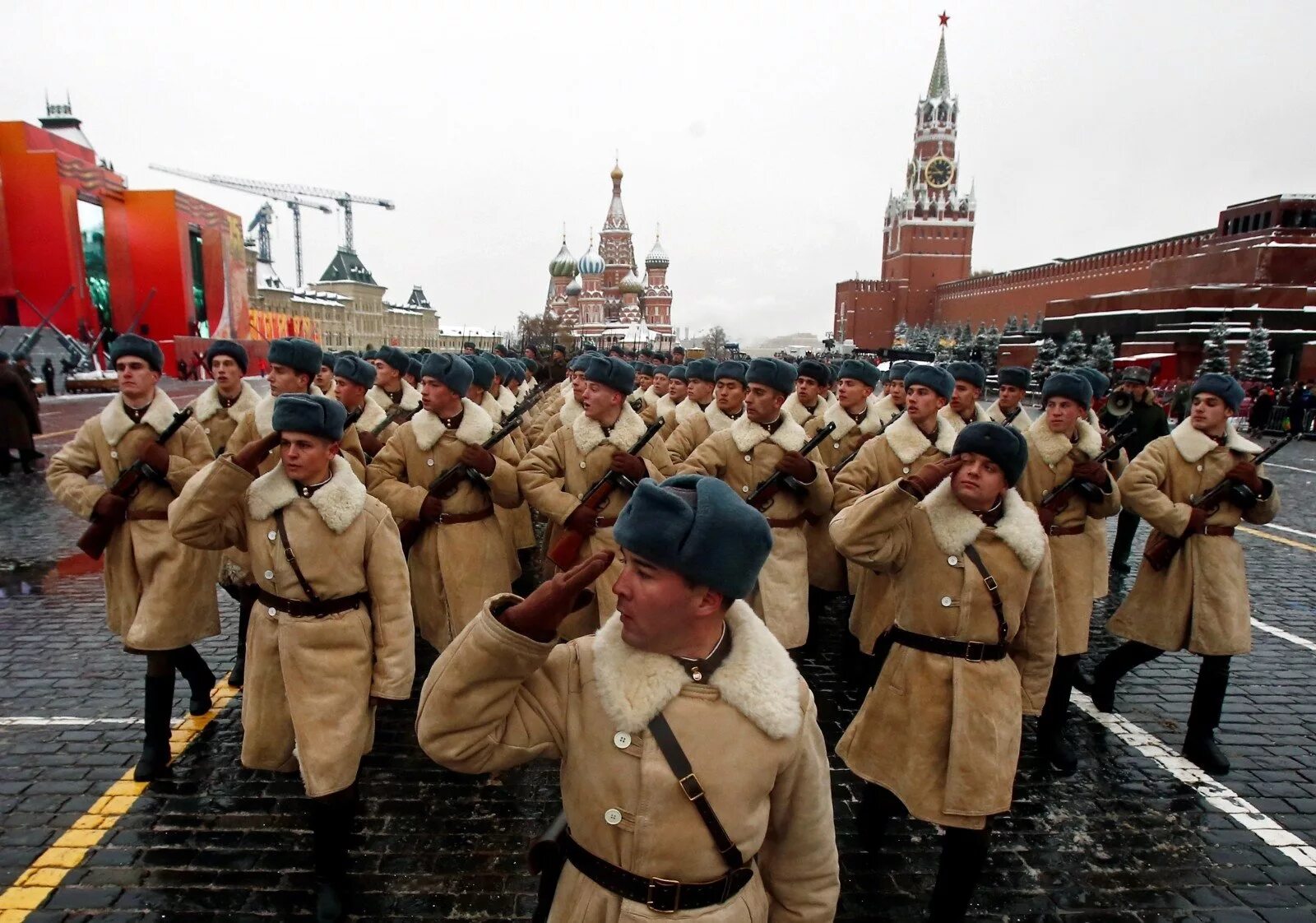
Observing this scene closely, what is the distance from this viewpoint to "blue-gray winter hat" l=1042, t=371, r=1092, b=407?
17.6 ft

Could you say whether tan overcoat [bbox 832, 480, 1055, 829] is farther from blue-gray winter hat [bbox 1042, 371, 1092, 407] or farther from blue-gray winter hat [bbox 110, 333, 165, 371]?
blue-gray winter hat [bbox 110, 333, 165, 371]

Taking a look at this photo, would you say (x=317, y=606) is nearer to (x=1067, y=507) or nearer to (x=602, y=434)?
(x=602, y=434)

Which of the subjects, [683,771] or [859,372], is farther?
[859,372]

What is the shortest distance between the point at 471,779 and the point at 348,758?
1.41 meters

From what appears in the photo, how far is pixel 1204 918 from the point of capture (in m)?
3.59

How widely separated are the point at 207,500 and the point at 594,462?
8.13ft

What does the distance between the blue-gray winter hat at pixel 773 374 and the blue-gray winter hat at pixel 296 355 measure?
313 cm

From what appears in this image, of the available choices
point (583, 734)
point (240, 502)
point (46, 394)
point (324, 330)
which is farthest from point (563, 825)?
point (324, 330)

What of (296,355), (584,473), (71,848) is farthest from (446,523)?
(71,848)

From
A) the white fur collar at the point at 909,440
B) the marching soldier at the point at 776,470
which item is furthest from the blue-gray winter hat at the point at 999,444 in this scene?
the white fur collar at the point at 909,440

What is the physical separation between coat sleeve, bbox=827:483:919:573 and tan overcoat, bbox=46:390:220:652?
3704 millimetres

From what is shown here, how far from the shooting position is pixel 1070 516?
17.9 feet

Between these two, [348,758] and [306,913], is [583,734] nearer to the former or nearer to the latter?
[348,758]

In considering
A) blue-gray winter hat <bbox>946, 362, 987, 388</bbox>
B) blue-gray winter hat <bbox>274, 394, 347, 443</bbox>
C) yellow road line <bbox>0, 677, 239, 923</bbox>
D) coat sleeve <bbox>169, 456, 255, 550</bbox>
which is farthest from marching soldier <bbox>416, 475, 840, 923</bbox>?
blue-gray winter hat <bbox>946, 362, 987, 388</bbox>
